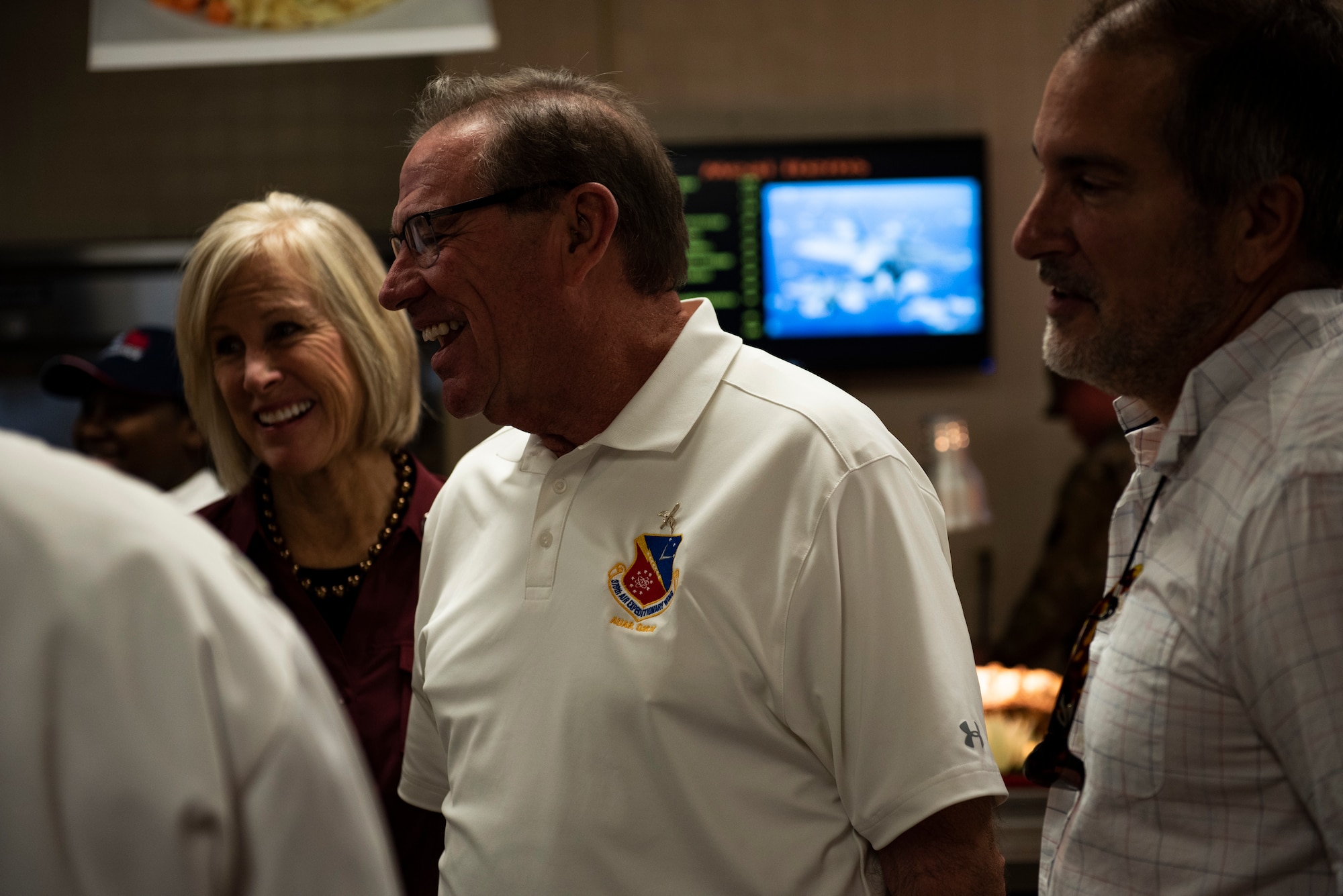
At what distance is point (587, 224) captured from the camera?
5.08 feet

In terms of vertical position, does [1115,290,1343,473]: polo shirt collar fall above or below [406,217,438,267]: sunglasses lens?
below

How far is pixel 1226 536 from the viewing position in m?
1.08

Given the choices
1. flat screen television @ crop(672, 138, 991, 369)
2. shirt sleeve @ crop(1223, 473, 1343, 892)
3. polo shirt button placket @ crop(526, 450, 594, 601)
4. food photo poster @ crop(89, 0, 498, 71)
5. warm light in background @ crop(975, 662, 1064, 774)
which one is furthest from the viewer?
flat screen television @ crop(672, 138, 991, 369)

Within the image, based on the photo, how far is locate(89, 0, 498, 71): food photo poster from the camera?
218 cm

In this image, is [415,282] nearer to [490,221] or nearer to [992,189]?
[490,221]

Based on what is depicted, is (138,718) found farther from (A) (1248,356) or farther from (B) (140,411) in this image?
(B) (140,411)

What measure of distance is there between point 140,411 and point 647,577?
6.87 feet

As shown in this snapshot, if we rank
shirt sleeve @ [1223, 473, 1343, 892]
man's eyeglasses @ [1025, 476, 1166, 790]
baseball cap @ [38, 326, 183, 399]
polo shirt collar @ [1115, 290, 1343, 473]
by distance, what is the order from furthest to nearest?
baseball cap @ [38, 326, 183, 399] < man's eyeglasses @ [1025, 476, 1166, 790] < polo shirt collar @ [1115, 290, 1343, 473] < shirt sleeve @ [1223, 473, 1343, 892]

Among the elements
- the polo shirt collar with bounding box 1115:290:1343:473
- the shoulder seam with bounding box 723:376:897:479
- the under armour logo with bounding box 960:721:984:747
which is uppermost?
the polo shirt collar with bounding box 1115:290:1343:473

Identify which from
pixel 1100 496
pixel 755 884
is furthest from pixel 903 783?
pixel 1100 496

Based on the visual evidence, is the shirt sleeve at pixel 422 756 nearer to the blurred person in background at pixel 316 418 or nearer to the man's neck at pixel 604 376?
the blurred person in background at pixel 316 418

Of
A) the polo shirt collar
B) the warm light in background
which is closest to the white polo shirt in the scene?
the polo shirt collar

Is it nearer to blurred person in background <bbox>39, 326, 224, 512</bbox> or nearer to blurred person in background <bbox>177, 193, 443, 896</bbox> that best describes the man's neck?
blurred person in background <bbox>177, 193, 443, 896</bbox>

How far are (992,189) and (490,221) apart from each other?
3.34 meters
